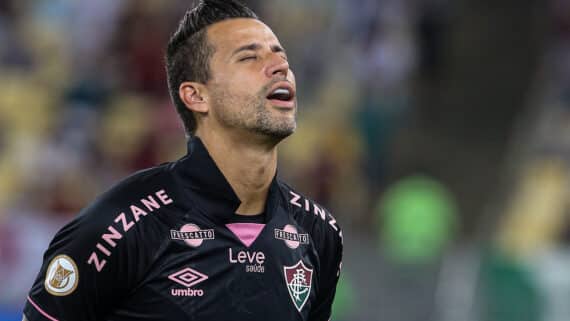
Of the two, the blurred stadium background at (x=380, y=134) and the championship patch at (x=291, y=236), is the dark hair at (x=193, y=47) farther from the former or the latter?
the blurred stadium background at (x=380, y=134)

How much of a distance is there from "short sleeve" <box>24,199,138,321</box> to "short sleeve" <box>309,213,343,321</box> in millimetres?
714

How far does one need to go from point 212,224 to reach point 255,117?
349mm

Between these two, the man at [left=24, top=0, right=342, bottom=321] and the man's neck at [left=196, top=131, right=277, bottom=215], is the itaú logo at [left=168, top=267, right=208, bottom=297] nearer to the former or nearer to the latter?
the man at [left=24, top=0, right=342, bottom=321]

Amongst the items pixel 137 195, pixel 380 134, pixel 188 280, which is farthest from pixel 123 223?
pixel 380 134

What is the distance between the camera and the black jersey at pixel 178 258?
3203 millimetres

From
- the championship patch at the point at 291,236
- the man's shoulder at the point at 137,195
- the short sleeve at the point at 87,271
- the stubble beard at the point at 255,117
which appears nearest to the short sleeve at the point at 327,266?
the championship patch at the point at 291,236

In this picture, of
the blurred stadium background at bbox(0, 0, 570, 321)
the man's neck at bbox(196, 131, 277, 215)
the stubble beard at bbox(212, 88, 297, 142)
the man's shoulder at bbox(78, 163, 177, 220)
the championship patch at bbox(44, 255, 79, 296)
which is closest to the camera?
→ the championship patch at bbox(44, 255, 79, 296)

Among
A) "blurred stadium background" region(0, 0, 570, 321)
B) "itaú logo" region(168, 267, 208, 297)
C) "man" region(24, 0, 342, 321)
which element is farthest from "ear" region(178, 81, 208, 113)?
"blurred stadium background" region(0, 0, 570, 321)

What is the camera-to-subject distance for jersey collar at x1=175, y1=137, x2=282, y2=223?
11.3 feet

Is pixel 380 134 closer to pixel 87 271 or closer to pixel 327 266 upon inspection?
pixel 327 266

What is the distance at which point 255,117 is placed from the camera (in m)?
3.44

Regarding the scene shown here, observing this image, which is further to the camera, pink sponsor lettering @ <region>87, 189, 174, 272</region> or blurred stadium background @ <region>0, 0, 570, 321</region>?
blurred stadium background @ <region>0, 0, 570, 321</region>

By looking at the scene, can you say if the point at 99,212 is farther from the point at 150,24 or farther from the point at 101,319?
the point at 150,24

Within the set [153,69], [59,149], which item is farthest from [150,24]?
[59,149]
